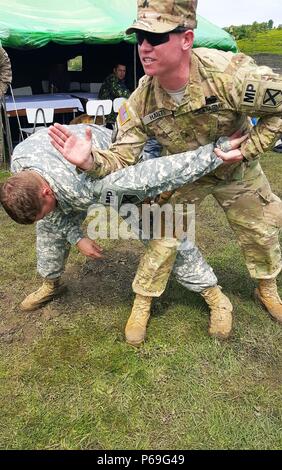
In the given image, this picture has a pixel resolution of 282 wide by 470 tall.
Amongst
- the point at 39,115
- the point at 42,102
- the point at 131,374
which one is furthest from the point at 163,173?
the point at 42,102

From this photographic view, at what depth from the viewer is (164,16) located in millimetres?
2141

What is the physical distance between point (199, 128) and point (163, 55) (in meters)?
0.49

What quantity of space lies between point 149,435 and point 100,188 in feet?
4.32

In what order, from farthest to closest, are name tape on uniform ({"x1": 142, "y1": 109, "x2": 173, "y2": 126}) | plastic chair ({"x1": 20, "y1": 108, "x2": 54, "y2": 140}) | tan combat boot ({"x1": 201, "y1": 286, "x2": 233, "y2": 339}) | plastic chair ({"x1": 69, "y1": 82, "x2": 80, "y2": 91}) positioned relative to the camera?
plastic chair ({"x1": 69, "y1": 82, "x2": 80, "y2": 91}) → plastic chair ({"x1": 20, "y1": 108, "x2": 54, "y2": 140}) → tan combat boot ({"x1": 201, "y1": 286, "x2": 233, "y2": 339}) → name tape on uniform ({"x1": 142, "y1": 109, "x2": 173, "y2": 126})

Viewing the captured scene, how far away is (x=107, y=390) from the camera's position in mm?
2553

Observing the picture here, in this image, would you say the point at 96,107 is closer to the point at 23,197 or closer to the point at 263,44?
the point at 23,197

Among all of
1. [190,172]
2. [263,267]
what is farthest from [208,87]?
[263,267]

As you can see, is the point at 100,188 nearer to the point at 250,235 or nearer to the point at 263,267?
the point at 250,235

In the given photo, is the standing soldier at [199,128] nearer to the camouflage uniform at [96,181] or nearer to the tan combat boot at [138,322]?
the tan combat boot at [138,322]

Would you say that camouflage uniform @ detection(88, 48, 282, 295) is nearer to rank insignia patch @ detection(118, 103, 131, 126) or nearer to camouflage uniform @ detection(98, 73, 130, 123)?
rank insignia patch @ detection(118, 103, 131, 126)

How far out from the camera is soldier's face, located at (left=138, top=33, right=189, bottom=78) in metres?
2.19

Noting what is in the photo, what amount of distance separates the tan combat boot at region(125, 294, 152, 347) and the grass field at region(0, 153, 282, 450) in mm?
71

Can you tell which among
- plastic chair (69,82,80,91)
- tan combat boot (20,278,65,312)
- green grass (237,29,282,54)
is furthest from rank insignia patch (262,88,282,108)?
green grass (237,29,282,54)

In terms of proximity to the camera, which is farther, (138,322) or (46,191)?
(138,322)
